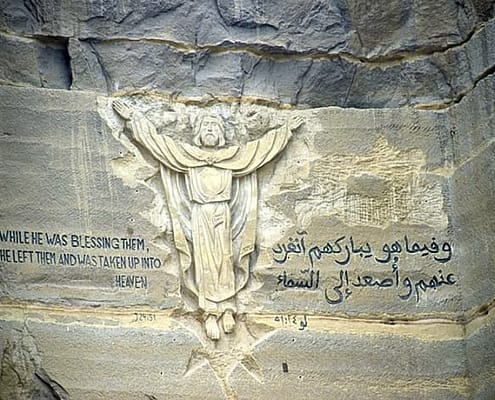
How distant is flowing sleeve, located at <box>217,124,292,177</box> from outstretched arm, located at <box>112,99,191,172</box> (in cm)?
21

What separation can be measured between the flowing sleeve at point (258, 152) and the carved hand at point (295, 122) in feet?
0.08

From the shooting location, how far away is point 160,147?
7.32 metres

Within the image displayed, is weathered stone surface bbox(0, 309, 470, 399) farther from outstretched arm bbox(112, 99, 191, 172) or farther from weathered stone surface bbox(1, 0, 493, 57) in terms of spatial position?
weathered stone surface bbox(1, 0, 493, 57)

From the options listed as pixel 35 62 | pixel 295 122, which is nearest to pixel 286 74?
pixel 295 122

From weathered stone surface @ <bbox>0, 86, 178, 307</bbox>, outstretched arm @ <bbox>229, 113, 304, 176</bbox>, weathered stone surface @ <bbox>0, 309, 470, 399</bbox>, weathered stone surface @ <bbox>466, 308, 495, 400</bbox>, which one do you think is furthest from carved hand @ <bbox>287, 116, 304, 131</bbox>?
weathered stone surface @ <bbox>466, 308, 495, 400</bbox>

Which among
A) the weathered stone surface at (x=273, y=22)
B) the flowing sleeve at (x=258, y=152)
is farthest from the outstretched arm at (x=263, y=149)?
the weathered stone surface at (x=273, y=22)

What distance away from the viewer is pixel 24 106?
23.5 feet

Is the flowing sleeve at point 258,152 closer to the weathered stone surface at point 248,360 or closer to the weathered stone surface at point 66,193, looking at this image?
the weathered stone surface at point 66,193

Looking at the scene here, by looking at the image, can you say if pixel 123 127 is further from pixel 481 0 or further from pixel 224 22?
pixel 481 0

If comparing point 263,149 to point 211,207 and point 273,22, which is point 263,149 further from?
point 273,22

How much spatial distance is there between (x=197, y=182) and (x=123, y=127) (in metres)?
0.48

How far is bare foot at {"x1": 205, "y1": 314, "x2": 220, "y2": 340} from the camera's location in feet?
23.3

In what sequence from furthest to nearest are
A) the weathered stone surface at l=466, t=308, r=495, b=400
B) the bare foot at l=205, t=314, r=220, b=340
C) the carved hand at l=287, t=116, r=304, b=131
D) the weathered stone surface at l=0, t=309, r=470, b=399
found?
1. the carved hand at l=287, t=116, r=304, b=131
2. the bare foot at l=205, t=314, r=220, b=340
3. the weathered stone surface at l=466, t=308, r=495, b=400
4. the weathered stone surface at l=0, t=309, r=470, b=399

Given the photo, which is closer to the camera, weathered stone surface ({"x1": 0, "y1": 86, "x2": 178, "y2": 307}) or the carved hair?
weathered stone surface ({"x1": 0, "y1": 86, "x2": 178, "y2": 307})
